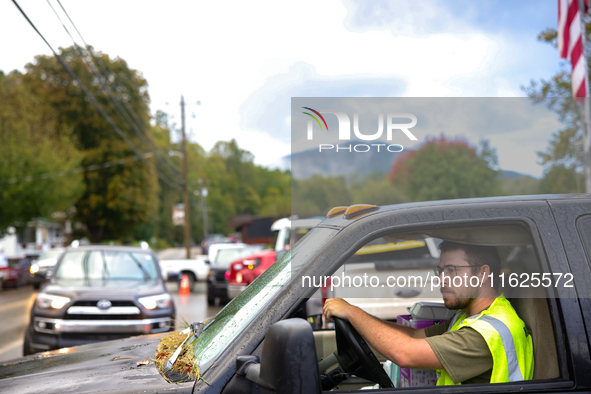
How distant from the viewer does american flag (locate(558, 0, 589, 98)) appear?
25.2ft

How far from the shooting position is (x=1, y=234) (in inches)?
1238

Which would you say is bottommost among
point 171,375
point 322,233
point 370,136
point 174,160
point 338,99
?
point 171,375

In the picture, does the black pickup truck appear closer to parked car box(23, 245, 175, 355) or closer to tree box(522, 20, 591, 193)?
tree box(522, 20, 591, 193)

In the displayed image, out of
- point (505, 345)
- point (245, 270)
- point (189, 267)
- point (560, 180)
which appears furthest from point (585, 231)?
point (189, 267)

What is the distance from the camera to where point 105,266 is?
28.5 feet

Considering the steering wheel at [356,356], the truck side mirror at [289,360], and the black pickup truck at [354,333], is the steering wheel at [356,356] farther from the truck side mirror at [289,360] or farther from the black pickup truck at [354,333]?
the truck side mirror at [289,360]

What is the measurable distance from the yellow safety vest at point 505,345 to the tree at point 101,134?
4081 centimetres

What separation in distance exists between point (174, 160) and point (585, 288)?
77324 millimetres

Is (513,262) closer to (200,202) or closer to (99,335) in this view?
(99,335)

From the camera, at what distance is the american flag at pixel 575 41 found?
767 centimetres

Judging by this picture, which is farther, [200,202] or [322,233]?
[200,202]

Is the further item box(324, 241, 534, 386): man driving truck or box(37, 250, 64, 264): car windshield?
box(37, 250, 64, 264): car windshield

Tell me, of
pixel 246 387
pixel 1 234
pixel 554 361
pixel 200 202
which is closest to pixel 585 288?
pixel 554 361

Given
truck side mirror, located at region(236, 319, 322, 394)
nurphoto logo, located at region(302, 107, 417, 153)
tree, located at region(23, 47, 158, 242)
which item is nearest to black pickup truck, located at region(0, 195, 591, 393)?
truck side mirror, located at region(236, 319, 322, 394)
